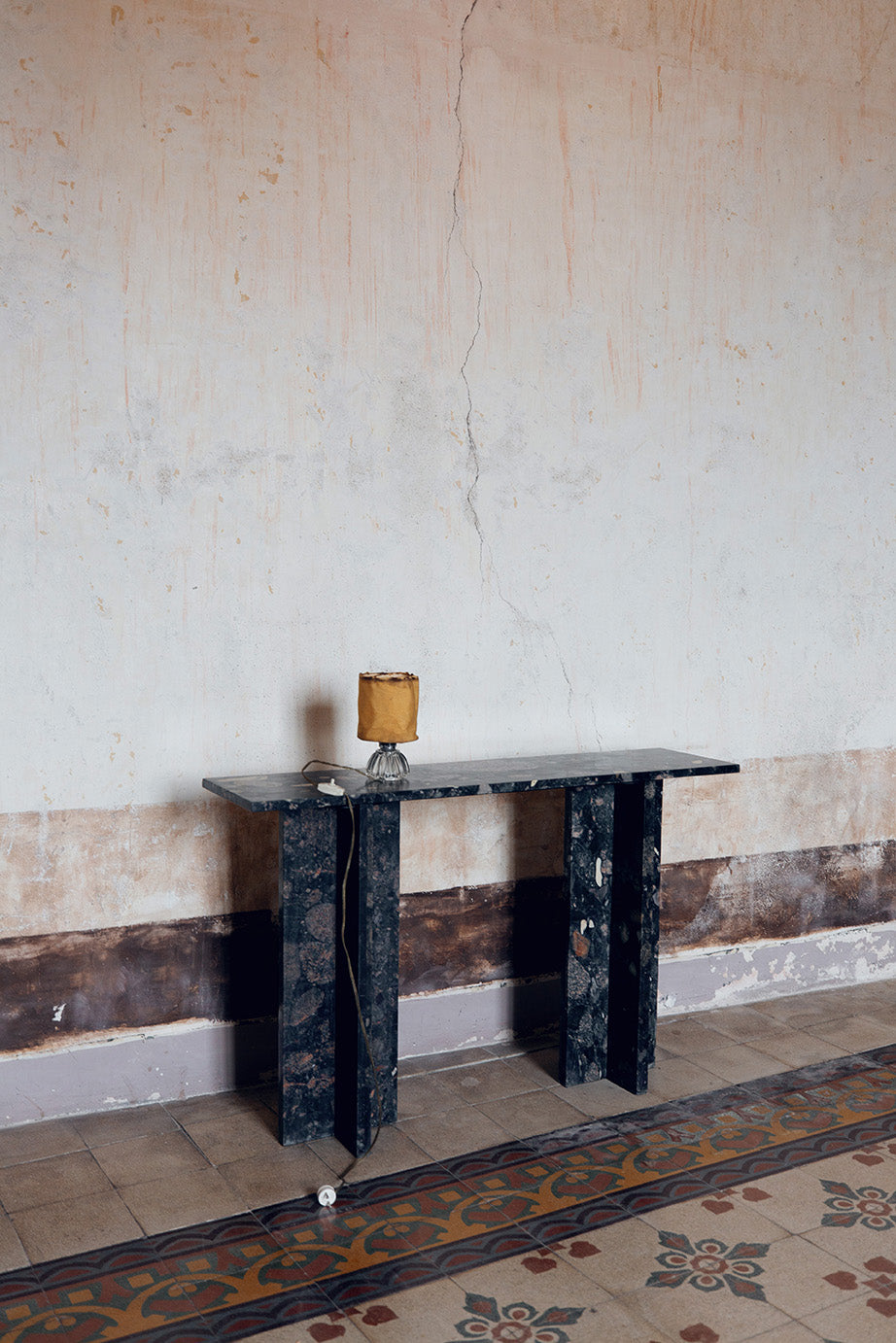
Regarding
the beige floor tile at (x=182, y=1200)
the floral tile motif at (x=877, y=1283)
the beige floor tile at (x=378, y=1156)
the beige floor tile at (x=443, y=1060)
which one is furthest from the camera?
the beige floor tile at (x=443, y=1060)

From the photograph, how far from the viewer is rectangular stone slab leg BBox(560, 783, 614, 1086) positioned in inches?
122

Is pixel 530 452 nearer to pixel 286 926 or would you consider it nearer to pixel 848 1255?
pixel 286 926

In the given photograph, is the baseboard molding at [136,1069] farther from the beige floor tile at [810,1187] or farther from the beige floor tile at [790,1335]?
the beige floor tile at [790,1335]

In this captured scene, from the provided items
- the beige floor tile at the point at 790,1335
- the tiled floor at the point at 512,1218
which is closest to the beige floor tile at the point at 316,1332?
the tiled floor at the point at 512,1218

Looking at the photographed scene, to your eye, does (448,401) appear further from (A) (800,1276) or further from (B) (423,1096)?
(A) (800,1276)

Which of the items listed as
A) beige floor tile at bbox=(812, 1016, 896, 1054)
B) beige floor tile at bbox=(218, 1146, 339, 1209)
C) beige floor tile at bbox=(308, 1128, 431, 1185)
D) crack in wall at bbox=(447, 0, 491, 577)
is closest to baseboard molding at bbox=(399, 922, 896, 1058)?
beige floor tile at bbox=(812, 1016, 896, 1054)

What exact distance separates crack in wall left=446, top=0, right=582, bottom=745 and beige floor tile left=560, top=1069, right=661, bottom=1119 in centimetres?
104

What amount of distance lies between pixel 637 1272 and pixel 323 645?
1.64 m

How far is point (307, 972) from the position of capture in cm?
279

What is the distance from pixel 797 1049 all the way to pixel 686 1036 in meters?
0.32

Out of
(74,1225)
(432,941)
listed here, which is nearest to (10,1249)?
(74,1225)

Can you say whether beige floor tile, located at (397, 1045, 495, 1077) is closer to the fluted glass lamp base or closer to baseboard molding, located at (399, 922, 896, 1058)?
baseboard molding, located at (399, 922, 896, 1058)

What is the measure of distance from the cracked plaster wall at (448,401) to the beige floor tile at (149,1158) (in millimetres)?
541

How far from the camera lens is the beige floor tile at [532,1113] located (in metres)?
2.90
